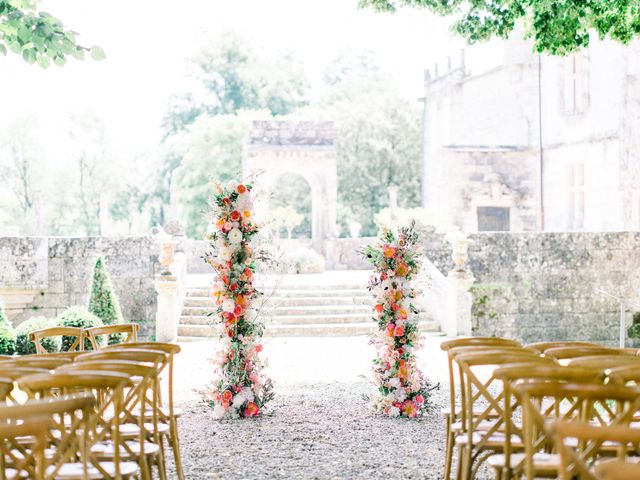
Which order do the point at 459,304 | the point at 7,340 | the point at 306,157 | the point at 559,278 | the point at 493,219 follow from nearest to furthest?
the point at 7,340, the point at 459,304, the point at 559,278, the point at 306,157, the point at 493,219

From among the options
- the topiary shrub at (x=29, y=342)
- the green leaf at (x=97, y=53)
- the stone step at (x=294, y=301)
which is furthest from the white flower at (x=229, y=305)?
the stone step at (x=294, y=301)

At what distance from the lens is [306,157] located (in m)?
23.9

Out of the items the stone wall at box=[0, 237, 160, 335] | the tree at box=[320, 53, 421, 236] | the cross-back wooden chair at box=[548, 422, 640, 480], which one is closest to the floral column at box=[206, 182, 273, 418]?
the cross-back wooden chair at box=[548, 422, 640, 480]

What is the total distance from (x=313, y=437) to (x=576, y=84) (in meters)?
16.8

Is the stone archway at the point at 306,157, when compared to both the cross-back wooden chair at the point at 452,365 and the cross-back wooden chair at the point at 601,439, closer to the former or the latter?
the cross-back wooden chair at the point at 452,365

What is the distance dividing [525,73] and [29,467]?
22.4m

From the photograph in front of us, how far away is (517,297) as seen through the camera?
1658 cm

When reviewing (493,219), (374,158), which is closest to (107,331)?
(493,219)

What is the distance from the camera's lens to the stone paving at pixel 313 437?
6113mm

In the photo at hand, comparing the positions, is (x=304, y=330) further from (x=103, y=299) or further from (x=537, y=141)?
(x=537, y=141)

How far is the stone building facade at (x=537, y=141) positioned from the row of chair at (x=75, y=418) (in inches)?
636

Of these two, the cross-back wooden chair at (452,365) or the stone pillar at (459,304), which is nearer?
the cross-back wooden chair at (452,365)

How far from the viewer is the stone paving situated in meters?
6.11

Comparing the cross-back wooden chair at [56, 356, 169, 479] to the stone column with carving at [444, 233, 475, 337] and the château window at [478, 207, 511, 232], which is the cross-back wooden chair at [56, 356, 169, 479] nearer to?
the stone column with carving at [444, 233, 475, 337]
